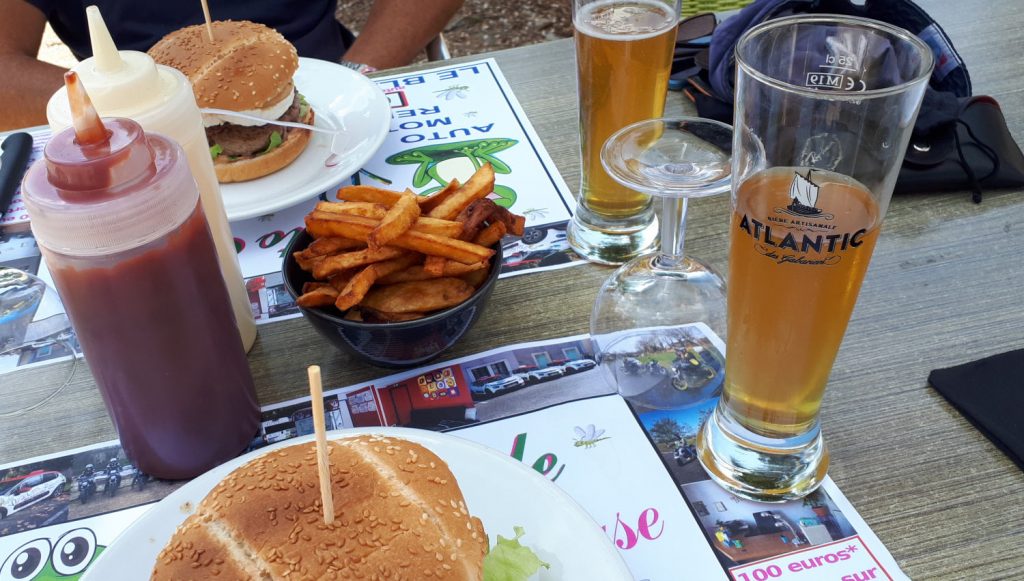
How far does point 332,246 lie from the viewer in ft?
3.51

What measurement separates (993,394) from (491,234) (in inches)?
25.9

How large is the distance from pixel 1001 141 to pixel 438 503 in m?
1.17

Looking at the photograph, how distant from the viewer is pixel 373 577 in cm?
71

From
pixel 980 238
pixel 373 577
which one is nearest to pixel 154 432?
pixel 373 577

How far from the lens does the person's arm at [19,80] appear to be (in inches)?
84.4

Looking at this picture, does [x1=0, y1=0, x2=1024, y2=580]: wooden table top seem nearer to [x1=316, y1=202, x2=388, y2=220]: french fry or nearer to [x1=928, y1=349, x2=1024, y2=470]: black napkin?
[x1=928, y1=349, x2=1024, y2=470]: black napkin

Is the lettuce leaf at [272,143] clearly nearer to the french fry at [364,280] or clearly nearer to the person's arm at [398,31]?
the french fry at [364,280]

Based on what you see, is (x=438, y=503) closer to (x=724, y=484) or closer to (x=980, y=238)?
(x=724, y=484)

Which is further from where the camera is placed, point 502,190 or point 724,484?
point 502,190

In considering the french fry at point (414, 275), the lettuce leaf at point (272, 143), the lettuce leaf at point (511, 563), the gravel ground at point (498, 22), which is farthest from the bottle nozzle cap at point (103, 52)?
the gravel ground at point (498, 22)

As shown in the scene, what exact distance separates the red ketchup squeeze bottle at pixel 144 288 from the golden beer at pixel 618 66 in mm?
605

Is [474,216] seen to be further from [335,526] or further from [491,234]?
[335,526]

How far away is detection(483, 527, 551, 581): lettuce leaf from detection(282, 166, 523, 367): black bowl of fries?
310mm

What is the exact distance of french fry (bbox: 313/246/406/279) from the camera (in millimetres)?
1013
